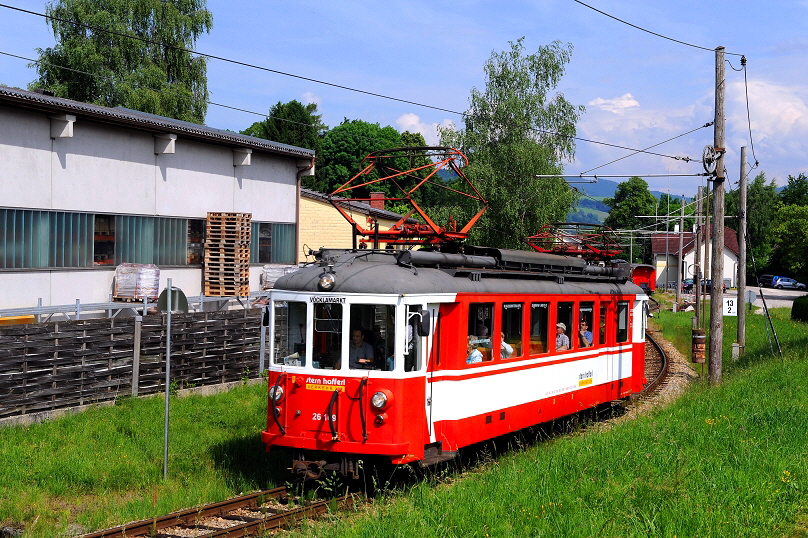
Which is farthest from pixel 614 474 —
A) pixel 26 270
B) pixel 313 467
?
pixel 26 270

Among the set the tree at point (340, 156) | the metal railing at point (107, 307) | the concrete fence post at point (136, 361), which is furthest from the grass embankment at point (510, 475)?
the tree at point (340, 156)

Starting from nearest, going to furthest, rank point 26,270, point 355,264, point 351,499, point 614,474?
point 614,474 → point 351,499 → point 355,264 → point 26,270

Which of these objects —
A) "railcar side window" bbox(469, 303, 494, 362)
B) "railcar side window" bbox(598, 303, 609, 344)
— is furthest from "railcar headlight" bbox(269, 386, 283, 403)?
"railcar side window" bbox(598, 303, 609, 344)

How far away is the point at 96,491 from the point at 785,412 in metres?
9.67

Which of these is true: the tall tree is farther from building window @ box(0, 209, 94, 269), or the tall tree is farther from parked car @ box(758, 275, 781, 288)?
building window @ box(0, 209, 94, 269)

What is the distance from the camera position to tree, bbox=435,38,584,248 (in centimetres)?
3588

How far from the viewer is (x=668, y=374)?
23.7m

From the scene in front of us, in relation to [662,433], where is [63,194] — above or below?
above

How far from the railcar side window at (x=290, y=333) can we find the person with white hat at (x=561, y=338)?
192 inches

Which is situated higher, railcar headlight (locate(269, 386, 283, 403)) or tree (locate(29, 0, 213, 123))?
tree (locate(29, 0, 213, 123))

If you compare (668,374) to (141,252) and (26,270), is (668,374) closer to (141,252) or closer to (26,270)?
(141,252)

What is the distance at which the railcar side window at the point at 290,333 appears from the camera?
10414mm

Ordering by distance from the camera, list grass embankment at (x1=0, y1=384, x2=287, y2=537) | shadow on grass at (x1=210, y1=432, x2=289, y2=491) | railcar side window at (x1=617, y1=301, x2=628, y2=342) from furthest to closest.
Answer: railcar side window at (x1=617, y1=301, x2=628, y2=342) < shadow on grass at (x1=210, y1=432, x2=289, y2=491) < grass embankment at (x1=0, y1=384, x2=287, y2=537)

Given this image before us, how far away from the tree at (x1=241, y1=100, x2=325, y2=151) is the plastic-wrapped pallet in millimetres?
41984
